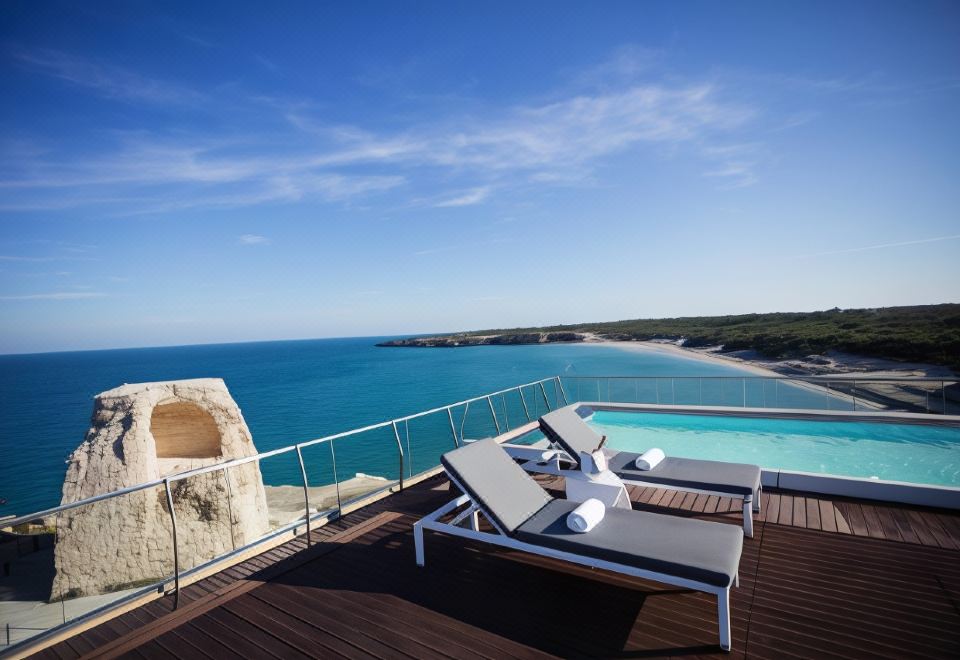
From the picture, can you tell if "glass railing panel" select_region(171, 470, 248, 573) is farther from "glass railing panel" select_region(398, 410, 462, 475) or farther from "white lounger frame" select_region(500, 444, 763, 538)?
"white lounger frame" select_region(500, 444, 763, 538)

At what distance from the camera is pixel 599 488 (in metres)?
3.52

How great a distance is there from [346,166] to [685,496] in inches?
698

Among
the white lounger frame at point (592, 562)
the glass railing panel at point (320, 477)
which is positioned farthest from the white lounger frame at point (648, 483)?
the glass railing panel at point (320, 477)

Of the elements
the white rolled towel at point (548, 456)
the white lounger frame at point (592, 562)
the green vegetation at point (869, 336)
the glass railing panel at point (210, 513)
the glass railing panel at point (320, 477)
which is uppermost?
the white rolled towel at point (548, 456)

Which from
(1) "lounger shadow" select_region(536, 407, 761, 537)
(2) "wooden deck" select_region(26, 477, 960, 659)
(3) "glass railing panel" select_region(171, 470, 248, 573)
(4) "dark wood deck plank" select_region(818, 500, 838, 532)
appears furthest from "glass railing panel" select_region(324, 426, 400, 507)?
(4) "dark wood deck plank" select_region(818, 500, 838, 532)

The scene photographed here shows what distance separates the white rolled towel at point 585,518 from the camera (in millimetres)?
2682

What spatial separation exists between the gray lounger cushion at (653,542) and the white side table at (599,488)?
20.7 inches

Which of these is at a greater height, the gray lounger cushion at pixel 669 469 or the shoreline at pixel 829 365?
the gray lounger cushion at pixel 669 469

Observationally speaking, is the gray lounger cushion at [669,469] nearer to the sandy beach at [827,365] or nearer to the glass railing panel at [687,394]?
the glass railing panel at [687,394]

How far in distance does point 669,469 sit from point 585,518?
1.51m

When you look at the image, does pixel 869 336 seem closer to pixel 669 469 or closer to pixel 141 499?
pixel 669 469

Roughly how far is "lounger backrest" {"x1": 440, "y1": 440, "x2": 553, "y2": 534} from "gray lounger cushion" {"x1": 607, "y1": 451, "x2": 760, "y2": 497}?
3.09 feet

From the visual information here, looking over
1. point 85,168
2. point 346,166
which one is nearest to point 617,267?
point 346,166

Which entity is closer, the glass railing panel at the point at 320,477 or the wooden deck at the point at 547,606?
the wooden deck at the point at 547,606
